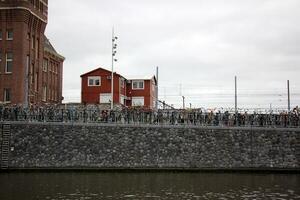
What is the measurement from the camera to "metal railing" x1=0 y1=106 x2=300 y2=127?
45.0 metres

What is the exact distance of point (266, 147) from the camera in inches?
1768

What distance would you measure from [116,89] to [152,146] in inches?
824

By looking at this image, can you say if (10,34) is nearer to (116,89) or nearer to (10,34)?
(10,34)

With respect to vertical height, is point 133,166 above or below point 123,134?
below

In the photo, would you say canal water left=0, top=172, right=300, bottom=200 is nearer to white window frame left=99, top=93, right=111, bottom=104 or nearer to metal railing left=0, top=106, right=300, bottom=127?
metal railing left=0, top=106, right=300, bottom=127

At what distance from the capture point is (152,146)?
146 feet

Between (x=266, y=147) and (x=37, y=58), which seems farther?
(x=37, y=58)

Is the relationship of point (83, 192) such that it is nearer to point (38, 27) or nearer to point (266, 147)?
point (266, 147)

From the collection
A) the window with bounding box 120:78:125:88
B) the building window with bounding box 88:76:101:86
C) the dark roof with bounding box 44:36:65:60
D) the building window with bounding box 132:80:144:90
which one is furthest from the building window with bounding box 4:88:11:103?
the building window with bounding box 132:80:144:90

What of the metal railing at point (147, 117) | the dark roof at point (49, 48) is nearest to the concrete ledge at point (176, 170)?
the metal railing at point (147, 117)

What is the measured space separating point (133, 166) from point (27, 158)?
30.9 feet

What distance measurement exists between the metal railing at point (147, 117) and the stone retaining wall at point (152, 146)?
811 mm

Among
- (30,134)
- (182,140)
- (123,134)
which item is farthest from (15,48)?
(182,140)

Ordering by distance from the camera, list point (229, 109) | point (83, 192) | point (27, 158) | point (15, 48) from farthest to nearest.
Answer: point (15, 48), point (229, 109), point (27, 158), point (83, 192)
